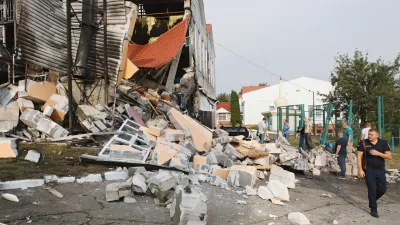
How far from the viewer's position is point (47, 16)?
1187 cm

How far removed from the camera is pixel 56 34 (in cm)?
1221

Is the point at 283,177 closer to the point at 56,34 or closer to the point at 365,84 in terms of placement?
the point at 56,34

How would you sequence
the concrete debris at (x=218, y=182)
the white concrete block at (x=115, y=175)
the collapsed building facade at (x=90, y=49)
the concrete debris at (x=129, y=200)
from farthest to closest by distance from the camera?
the collapsed building facade at (x=90, y=49) → the concrete debris at (x=218, y=182) → the white concrete block at (x=115, y=175) → the concrete debris at (x=129, y=200)

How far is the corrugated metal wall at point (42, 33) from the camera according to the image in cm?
1072

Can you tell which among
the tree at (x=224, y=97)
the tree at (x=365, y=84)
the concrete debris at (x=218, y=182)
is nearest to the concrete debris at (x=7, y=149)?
the concrete debris at (x=218, y=182)

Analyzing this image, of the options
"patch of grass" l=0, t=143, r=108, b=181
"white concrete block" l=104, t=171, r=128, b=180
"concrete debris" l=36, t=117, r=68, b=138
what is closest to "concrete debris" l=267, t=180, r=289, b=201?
"white concrete block" l=104, t=171, r=128, b=180

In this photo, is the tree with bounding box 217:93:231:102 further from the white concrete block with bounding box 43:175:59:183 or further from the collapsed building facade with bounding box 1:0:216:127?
the white concrete block with bounding box 43:175:59:183

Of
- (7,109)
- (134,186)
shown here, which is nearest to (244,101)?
(7,109)

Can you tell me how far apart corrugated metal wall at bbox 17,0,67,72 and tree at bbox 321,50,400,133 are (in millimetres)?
14210

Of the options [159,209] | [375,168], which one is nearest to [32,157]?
[159,209]

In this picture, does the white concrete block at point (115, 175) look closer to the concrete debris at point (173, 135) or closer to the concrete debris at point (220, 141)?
the concrete debris at point (173, 135)

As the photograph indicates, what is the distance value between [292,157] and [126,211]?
19.7 feet

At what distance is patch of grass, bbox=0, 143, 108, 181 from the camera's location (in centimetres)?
608

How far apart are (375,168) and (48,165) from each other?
6502 millimetres
